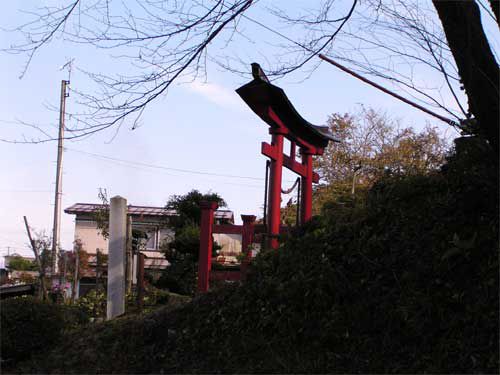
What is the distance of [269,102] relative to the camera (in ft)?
32.4

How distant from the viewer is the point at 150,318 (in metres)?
6.79

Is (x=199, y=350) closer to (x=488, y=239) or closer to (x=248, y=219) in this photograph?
(x=488, y=239)

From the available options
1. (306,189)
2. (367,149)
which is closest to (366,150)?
(367,149)

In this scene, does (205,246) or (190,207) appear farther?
(190,207)

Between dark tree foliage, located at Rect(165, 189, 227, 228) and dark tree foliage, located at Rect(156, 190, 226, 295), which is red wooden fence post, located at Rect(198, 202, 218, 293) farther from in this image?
dark tree foliage, located at Rect(165, 189, 227, 228)

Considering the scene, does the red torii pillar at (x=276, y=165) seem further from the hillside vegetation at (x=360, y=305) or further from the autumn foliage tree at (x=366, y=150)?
the autumn foliage tree at (x=366, y=150)

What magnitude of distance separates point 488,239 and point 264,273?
222 cm

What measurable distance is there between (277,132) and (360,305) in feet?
17.6

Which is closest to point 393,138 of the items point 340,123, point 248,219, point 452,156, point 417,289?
point 340,123

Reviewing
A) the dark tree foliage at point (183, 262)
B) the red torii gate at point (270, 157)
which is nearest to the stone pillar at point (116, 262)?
the red torii gate at point (270, 157)

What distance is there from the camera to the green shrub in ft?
21.6

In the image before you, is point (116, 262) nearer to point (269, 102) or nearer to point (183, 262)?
point (269, 102)

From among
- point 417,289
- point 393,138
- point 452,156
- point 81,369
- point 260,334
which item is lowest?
point 81,369

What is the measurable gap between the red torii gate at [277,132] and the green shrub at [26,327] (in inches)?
116
